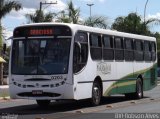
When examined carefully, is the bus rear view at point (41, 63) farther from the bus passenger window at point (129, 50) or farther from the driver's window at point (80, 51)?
the bus passenger window at point (129, 50)

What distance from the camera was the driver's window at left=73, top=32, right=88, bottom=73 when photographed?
1858 cm

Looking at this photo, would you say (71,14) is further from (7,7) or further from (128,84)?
(128,84)

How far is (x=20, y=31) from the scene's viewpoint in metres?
19.4

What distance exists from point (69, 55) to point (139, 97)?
795 cm

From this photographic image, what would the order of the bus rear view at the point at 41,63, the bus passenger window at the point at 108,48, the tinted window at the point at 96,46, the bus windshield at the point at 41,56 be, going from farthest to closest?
the bus passenger window at the point at 108,48, the tinted window at the point at 96,46, the bus windshield at the point at 41,56, the bus rear view at the point at 41,63

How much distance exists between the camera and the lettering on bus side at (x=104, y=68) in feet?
68.3

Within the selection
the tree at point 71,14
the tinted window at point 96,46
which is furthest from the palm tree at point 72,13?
the tinted window at point 96,46

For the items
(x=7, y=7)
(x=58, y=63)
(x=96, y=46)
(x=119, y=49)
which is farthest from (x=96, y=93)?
(x=7, y=7)

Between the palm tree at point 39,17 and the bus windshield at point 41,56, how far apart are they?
1636 inches

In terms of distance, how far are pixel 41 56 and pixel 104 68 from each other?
3.65 meters

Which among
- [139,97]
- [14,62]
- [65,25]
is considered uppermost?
[65,25]

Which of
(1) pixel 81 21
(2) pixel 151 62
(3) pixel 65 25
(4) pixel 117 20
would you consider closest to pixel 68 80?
(3) pixel 65 25

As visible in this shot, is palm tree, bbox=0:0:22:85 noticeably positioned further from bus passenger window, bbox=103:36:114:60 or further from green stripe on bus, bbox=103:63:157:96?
bus passenger window, bbox=103:36:114:60

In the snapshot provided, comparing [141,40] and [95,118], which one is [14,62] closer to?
[95,118]
